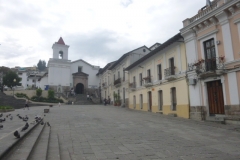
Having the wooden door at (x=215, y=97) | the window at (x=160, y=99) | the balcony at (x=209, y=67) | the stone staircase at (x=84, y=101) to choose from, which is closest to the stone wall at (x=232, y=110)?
the wooden door at (x=215, y=97)

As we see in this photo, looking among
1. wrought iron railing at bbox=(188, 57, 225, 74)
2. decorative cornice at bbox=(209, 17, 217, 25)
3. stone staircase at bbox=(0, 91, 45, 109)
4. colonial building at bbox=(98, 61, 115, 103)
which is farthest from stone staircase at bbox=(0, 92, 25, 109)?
decorative cornice at bbox=(209, 17, 217, 25)

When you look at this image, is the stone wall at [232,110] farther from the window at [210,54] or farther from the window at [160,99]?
the window at [160,99]

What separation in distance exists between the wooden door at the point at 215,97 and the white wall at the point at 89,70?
3292 cm

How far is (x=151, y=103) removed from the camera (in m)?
20.3

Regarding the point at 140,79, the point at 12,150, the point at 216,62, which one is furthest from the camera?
the point at 140,79

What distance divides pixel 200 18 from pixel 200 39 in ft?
4.61

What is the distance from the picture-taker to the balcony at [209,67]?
11305mm

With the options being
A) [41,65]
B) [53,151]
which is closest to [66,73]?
[53,151]

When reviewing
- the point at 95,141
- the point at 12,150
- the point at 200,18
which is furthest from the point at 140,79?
the point at 12,150

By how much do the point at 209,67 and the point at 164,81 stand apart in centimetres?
572

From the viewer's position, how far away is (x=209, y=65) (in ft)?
39.6

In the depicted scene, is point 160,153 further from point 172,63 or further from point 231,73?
point 172,63

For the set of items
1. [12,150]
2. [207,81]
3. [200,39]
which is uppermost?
[200,39]

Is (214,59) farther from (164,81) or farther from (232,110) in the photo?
(164,81)
